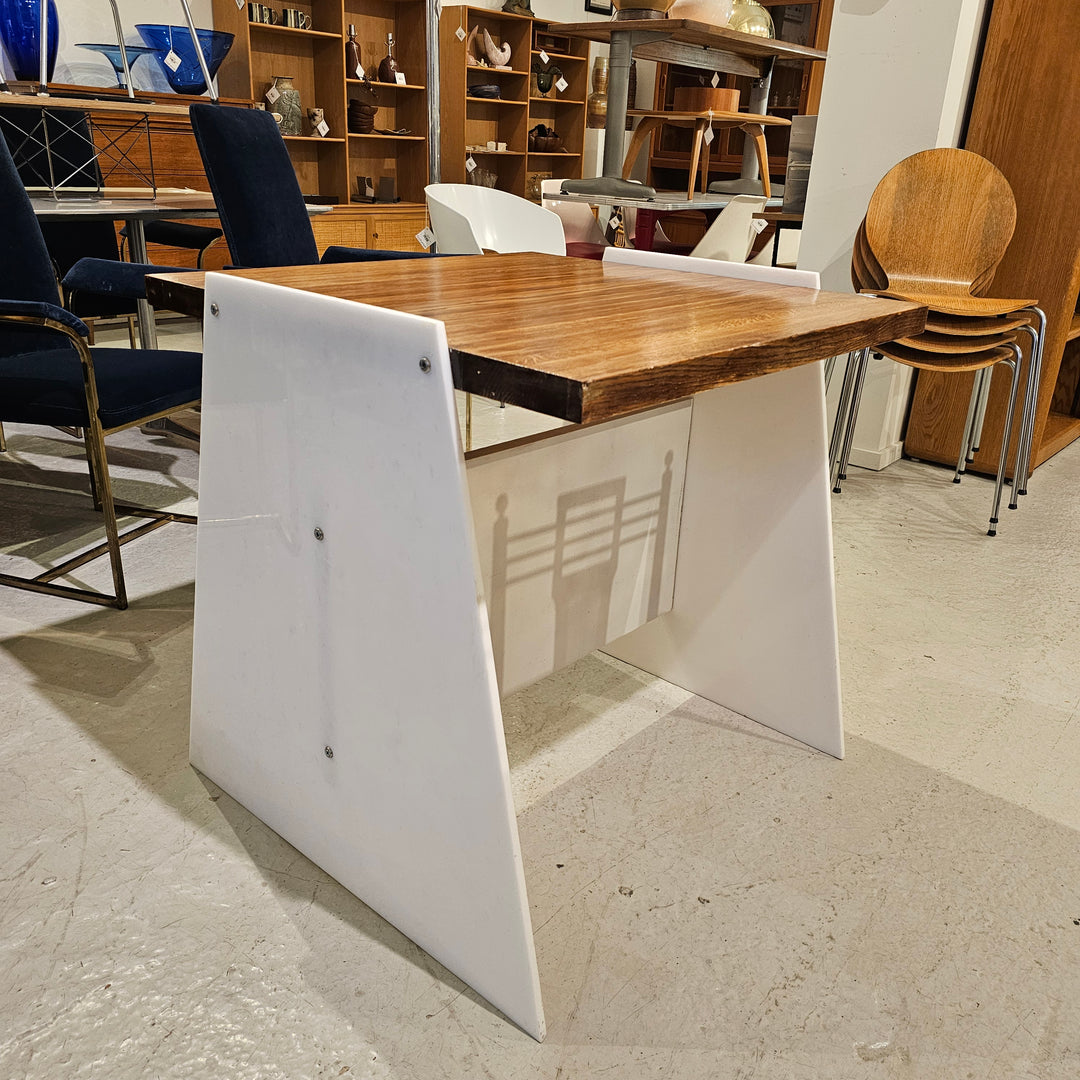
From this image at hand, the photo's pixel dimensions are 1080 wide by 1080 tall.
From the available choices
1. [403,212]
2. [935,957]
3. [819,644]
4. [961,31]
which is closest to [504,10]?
[403,212]

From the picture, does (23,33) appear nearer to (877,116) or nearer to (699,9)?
(699,9)

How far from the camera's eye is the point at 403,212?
563 centimetres

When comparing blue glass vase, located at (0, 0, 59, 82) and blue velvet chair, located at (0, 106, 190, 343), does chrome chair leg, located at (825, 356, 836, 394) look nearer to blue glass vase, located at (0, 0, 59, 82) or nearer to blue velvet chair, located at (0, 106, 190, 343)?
blue velvet chair, located at (0, 106, 190, 343)

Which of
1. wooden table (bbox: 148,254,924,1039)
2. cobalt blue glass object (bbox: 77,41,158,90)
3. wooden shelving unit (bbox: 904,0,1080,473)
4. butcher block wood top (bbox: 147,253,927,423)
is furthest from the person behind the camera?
cobalt blue glass object (bbox: 77,41,158,90)

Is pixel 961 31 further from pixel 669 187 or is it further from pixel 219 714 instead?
pixel 669 187

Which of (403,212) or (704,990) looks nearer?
(704,990)

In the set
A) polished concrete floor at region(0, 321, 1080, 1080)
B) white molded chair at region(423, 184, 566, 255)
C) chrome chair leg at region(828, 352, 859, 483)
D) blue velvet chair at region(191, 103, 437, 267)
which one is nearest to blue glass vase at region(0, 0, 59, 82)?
blue velvet chair at region(191, 103, 437, 267)

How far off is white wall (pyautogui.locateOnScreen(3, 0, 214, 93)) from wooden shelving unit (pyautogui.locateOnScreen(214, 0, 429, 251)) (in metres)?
0.25

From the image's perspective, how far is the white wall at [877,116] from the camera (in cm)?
252

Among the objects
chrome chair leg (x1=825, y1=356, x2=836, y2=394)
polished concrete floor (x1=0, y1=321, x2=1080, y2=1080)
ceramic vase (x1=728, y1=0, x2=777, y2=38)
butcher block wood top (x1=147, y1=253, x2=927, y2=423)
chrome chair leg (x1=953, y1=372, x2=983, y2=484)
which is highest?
ceramic vase (x1=728, y1=0, x2=777, y2=38)

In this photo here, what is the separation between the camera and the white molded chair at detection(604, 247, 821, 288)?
1336 millimetres

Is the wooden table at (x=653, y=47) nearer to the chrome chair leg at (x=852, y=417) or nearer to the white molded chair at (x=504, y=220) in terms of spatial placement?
the white molded chair at (x=504, y=220)

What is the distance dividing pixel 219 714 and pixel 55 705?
16.1 inches

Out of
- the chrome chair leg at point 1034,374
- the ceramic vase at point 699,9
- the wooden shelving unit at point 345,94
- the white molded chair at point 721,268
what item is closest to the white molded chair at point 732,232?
the ceramic vase at point 699,9
